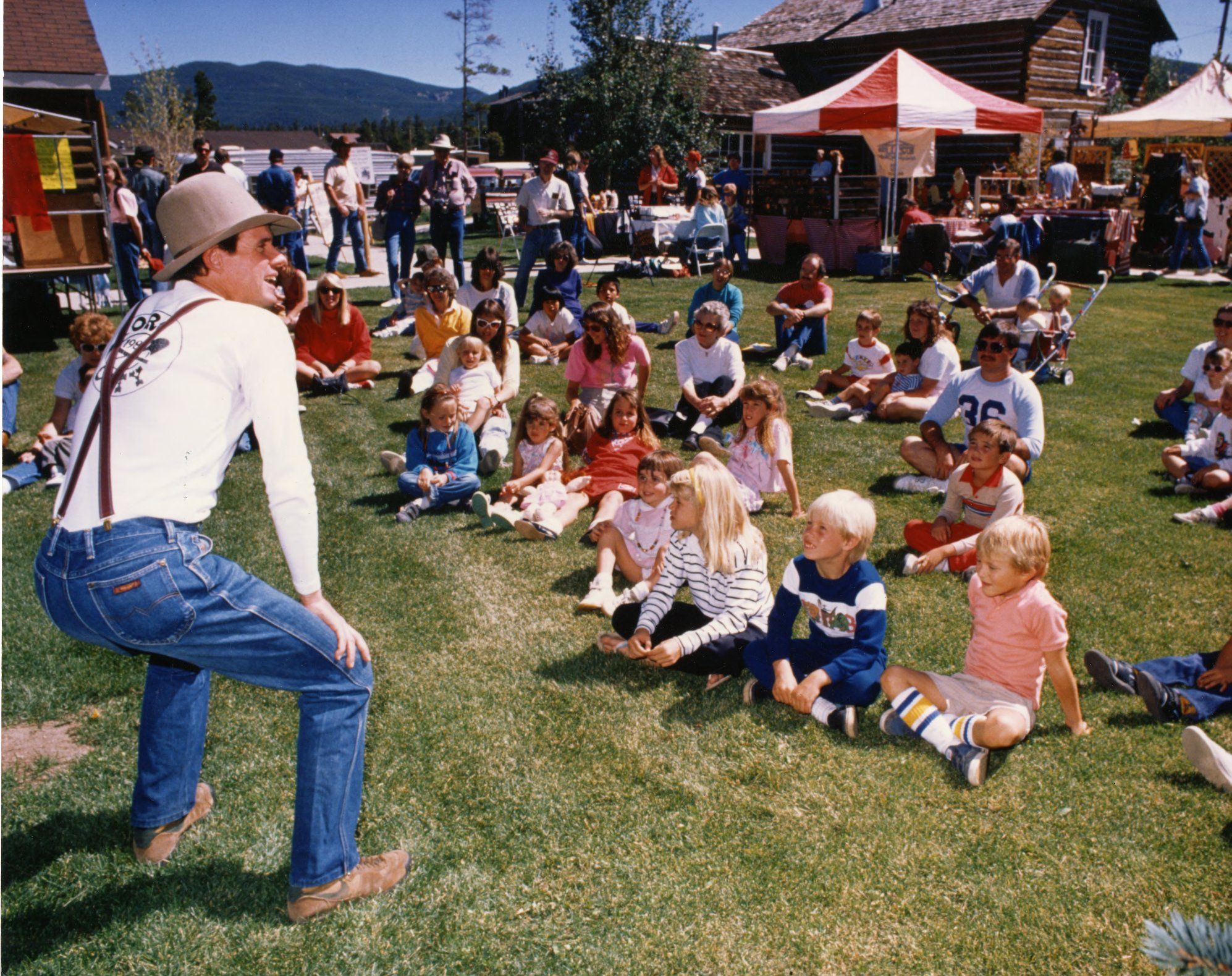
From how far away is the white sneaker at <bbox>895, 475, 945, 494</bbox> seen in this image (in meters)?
7.31

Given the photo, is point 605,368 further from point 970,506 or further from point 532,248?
point 532,248

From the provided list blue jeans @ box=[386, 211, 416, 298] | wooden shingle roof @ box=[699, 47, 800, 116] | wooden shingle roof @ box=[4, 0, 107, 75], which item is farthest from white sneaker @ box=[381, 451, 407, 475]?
wooden shingle roof @ box=[699, 47, 800, 116]

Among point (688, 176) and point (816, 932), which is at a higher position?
point (688, 176)

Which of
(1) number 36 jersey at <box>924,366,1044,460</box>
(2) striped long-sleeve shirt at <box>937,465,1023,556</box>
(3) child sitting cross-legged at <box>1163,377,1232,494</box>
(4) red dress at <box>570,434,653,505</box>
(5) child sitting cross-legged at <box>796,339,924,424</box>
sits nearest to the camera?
(2) striped long-sleeve shirt at <box>937,465,1023,556</box>

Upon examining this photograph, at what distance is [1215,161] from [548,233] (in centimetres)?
1567

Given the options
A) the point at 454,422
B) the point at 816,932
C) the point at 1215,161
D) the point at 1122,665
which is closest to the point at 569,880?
the point at 816,932

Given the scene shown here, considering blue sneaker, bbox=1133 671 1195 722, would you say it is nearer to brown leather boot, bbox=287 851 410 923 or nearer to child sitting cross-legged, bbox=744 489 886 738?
child sitting cross-legged, bbox=744 489 886 738

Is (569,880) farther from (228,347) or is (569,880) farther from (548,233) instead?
(548,233)

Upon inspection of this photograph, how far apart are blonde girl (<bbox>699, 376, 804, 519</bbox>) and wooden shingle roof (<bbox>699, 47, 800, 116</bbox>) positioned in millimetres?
24272

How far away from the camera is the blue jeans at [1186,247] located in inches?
727

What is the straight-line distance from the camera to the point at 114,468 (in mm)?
2695

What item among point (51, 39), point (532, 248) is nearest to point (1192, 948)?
point (532, 248)

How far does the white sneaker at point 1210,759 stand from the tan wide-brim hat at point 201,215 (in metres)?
4.06

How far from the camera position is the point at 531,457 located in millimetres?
7406
